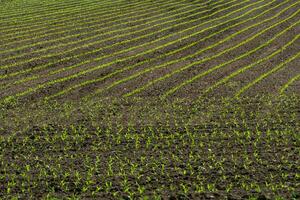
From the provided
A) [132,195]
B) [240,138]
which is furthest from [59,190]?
[240,138]

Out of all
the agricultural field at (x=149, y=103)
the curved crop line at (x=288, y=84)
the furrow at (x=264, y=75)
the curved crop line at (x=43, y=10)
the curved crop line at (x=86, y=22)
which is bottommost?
the curved crop line at (x=288, y=84)

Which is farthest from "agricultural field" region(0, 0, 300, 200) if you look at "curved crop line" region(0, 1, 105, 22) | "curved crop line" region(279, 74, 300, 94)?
"curved crop line" region(0, 1, 105, 22)

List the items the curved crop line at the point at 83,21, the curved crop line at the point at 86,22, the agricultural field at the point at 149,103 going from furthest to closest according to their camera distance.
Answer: the curved crop line at the point at 83,21, the curved crop line at the point at 86,22, the agricultural field at the point at 149,103

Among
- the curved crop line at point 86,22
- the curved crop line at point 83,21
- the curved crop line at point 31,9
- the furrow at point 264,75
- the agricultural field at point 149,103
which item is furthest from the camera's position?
the curved crop line at point 31,9

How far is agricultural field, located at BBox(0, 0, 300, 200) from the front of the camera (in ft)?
40.4

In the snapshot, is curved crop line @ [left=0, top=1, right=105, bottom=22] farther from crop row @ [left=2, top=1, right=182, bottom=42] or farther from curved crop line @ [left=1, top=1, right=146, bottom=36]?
crop row @ [left=2, top=1, right=182, bottom=42]

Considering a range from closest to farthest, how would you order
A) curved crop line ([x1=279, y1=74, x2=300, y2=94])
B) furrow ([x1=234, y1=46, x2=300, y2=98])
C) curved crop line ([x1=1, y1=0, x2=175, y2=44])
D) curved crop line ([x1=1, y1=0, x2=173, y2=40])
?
furrow ([x1=234, y1=46, x2=300, y2=98])
curved crop line ([x1=279, y1=74, x2=300, y2=94])
curved crop line ([x1=1, y1=0, x2=175, y2=44])
curved crop line ([x1=1, y1=0, x2=173, y2=40])

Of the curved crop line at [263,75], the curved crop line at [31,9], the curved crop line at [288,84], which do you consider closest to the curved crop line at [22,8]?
the curved crop line at [31,9]

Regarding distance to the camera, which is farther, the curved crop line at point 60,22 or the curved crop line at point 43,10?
the curved crop line at point 43,10

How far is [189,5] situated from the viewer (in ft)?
120

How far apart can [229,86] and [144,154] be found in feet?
27.1

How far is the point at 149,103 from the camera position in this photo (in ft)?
61.4

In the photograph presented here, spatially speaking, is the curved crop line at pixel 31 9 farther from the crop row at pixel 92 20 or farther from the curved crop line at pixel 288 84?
the curved crop line at pixel 288 84

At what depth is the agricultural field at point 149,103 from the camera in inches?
485
